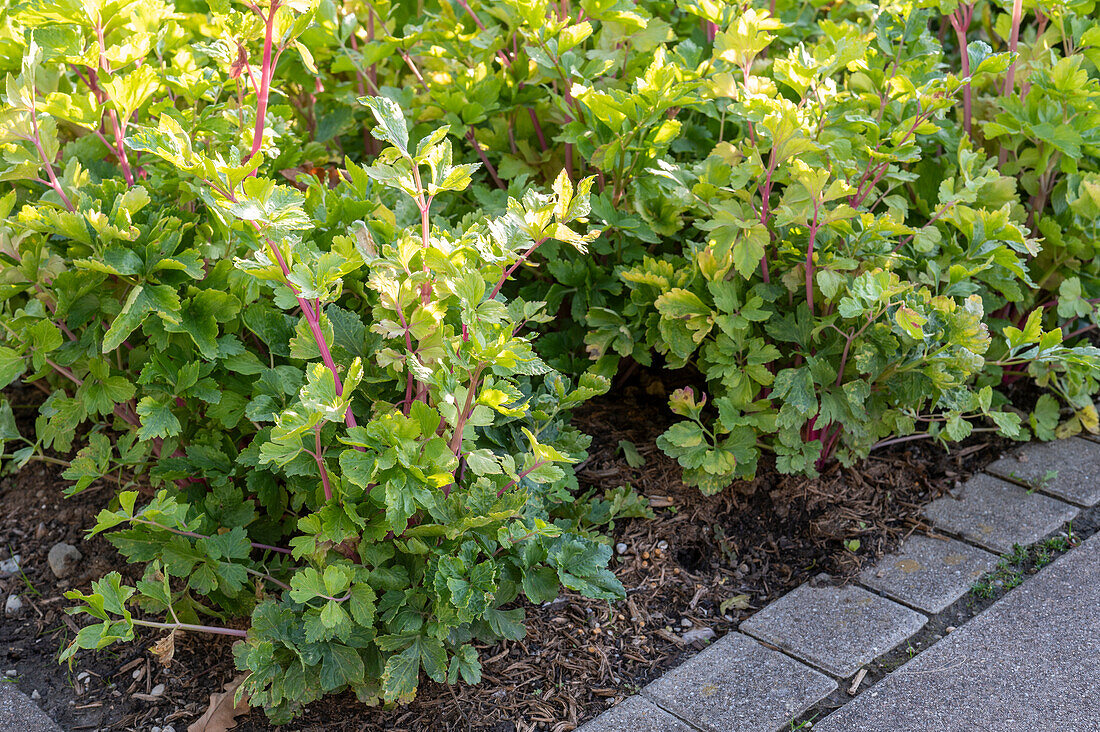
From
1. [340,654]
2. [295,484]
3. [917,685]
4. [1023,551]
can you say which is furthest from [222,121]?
[1023,551]

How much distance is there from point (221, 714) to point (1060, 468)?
2.26m

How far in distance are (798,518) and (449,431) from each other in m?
1.03

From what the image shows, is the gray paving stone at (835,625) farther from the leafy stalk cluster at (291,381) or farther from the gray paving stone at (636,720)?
the leafy stalk cluster at (291,381)

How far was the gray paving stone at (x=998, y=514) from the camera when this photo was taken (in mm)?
2305

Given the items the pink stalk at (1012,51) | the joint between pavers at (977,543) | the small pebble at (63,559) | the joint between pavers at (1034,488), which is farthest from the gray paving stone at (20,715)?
the pink stalk at (1012,51)

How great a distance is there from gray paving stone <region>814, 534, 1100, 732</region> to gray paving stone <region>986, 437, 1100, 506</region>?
405mm

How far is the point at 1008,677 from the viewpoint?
6.07ft

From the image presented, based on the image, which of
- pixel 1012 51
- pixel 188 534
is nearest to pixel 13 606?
pixel 188 534

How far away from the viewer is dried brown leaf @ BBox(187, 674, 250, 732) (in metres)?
1.85

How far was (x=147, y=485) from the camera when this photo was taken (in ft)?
7.80

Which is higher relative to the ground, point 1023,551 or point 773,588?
point 1023,551

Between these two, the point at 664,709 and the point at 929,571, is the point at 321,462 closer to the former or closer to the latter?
the point at 664,709

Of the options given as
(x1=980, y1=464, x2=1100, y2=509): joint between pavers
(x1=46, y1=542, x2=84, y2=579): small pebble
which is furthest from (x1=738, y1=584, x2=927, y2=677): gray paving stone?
(x1=46, y1=542, x2=84, y2=579): small pebble

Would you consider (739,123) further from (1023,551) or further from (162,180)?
(162,180)
